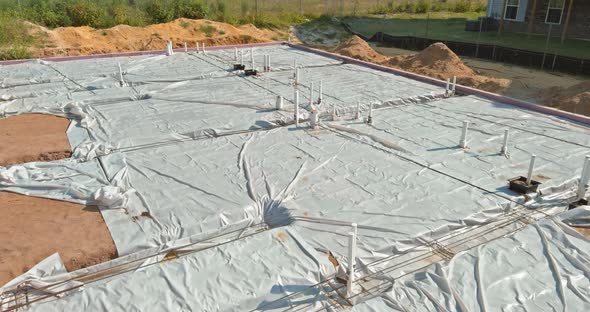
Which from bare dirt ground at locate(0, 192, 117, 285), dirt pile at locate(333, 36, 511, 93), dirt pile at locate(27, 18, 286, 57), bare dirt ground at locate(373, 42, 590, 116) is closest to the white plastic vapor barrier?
bare dirt ground at locate(0, 192, 117, 285)

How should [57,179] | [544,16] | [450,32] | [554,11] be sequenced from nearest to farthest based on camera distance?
[57,179] → [554,11] → [544,16] → [450,32]

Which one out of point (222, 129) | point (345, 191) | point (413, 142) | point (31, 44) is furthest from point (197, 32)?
point (345, 191)

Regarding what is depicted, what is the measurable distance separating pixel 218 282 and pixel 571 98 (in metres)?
8.57

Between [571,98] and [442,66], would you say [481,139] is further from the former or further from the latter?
[442,66]

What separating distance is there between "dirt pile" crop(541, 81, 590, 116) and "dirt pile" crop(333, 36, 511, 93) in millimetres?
1191

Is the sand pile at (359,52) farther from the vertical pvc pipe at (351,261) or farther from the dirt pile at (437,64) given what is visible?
the vertical pvc pipe at (351,261)

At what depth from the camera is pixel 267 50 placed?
14656mm

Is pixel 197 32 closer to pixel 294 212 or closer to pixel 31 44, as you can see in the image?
pixel 31 44

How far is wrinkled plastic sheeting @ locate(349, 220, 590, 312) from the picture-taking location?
3.33 m

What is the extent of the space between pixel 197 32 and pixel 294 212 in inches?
577

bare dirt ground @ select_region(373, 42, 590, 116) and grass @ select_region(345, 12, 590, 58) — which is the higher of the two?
grass @ select_region(345, 12, 590, 58)

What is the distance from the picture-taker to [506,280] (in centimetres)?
360

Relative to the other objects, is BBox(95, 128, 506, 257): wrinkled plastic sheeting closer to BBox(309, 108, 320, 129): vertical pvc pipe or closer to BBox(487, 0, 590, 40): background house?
BBox(309, 108, 320, 129): vertical pvc pipe

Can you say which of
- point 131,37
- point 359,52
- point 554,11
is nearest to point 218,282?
point 359,52
